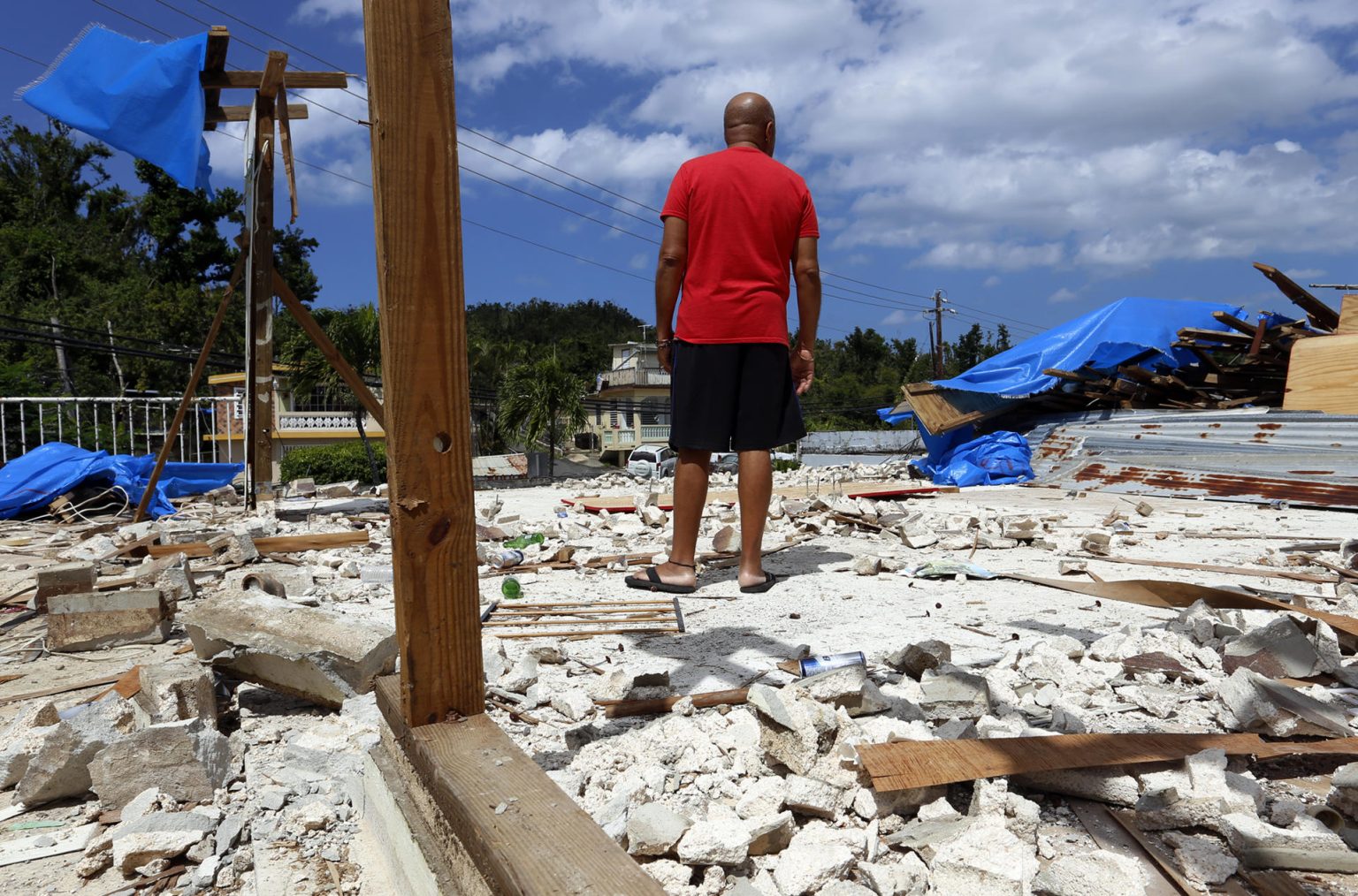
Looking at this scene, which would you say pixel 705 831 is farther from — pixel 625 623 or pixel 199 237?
pixel 199 237

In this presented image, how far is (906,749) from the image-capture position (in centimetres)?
144

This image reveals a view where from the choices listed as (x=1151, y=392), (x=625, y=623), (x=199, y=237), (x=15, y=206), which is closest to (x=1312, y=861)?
(x=625, y=623)

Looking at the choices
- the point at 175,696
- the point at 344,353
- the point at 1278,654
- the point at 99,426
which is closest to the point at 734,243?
the point at 1278,654

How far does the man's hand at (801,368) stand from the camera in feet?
11.0

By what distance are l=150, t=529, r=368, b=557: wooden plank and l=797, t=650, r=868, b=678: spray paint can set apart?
3.36 m

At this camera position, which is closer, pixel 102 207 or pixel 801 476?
pixel 801 476

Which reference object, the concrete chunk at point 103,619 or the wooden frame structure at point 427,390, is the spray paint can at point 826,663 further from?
the concrete chunk at point 103,619

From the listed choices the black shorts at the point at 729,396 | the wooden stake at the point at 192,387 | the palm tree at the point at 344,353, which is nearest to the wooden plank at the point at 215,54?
the wooden stake at the point at 192,387

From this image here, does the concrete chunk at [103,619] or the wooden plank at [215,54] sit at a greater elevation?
the wooden plank at [215,54]

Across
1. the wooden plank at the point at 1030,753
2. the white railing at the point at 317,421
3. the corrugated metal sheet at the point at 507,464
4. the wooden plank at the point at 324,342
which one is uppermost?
the wooden plank at the point at 324,342

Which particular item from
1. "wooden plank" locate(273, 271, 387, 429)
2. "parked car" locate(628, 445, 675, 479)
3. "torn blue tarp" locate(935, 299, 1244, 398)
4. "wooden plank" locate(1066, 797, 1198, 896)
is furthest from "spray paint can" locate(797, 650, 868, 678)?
"parked car" locate(628, 445, 675, 479)

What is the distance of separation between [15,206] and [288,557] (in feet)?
123

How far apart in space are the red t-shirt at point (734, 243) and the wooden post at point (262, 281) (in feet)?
12.2

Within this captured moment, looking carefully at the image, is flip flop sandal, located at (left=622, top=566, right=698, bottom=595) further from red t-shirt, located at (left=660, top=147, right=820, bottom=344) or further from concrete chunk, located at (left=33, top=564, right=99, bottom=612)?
concrete chunk, located at (left=33, top=564, right=99, bottom=612)
